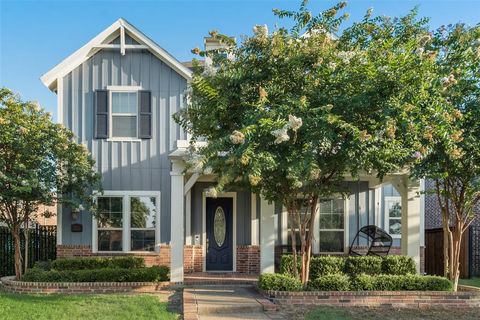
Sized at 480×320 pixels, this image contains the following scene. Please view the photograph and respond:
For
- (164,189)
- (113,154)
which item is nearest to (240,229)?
(164,189)

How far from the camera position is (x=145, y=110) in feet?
45.9

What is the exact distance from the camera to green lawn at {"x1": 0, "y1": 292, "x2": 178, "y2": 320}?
28.0 feet

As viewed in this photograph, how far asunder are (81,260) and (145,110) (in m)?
4.07

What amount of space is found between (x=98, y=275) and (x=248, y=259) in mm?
4221

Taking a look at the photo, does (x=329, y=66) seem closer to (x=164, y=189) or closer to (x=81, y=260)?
(x=164, y=189)

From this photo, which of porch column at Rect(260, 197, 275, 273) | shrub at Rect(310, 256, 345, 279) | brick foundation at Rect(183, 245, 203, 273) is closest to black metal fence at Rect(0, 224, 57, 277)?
brick foundation at Rect(183, 245, 203, 273)

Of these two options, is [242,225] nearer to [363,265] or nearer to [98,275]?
[363,265]

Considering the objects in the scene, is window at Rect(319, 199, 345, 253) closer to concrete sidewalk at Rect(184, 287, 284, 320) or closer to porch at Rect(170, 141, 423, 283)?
porch at Rect(170, 141, 423, 283)

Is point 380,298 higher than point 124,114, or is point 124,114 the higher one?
point 124,114

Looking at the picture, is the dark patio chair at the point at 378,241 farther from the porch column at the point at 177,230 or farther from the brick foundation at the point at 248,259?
the porch column at the point at 177,230

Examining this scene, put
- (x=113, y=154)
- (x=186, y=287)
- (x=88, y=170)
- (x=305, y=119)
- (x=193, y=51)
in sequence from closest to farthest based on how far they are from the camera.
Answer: (x=305, y=119) → (x=193, y=51) → (x=186, y=287) → (x=88, y=170) → (x=113, y=154)

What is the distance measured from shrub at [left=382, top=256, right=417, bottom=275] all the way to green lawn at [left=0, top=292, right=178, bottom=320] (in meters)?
5.21

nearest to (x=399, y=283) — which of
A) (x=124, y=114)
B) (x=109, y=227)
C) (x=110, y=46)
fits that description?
(x=109, y=227)

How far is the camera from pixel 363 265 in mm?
12281
